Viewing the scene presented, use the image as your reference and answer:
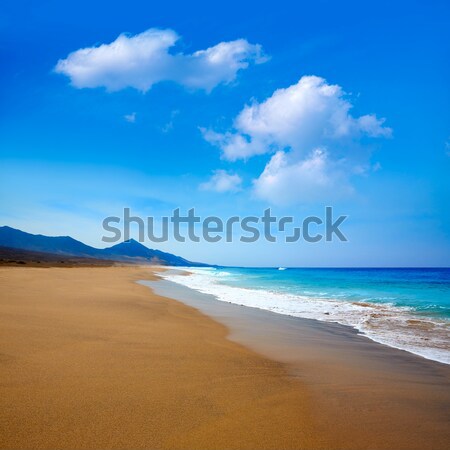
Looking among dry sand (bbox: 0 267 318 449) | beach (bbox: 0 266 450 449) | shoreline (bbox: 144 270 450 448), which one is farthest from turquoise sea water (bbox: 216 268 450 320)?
dry sand (bbox: 0 267 318 449)

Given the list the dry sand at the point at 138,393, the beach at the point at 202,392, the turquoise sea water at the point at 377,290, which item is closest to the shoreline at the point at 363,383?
the beach at the point at 202,392

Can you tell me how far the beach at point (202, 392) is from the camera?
273 cm

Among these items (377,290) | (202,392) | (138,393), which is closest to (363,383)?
(202,392)

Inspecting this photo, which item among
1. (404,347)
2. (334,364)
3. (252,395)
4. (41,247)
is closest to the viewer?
(252,395)

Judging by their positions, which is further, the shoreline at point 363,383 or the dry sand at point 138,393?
the shoreline at point 363,383

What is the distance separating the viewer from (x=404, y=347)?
23.3 ft

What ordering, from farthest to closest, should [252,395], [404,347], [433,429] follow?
[404,347], [252,395], [433,429]

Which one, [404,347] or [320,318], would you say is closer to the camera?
[404,347]

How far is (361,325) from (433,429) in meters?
7.54

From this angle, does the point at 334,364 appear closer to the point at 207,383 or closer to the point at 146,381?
the point at 207,383

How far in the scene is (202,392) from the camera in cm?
363

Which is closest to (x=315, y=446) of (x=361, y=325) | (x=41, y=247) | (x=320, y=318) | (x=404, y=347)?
(x=404, y=347)

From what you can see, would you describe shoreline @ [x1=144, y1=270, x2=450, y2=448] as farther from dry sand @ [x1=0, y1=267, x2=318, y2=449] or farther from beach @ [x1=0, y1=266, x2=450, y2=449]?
dry sand @ [x1=0, y1=267, x2=318, y2=449]

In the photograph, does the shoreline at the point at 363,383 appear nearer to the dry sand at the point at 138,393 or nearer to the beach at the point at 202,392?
the beach at the point at 202,392
